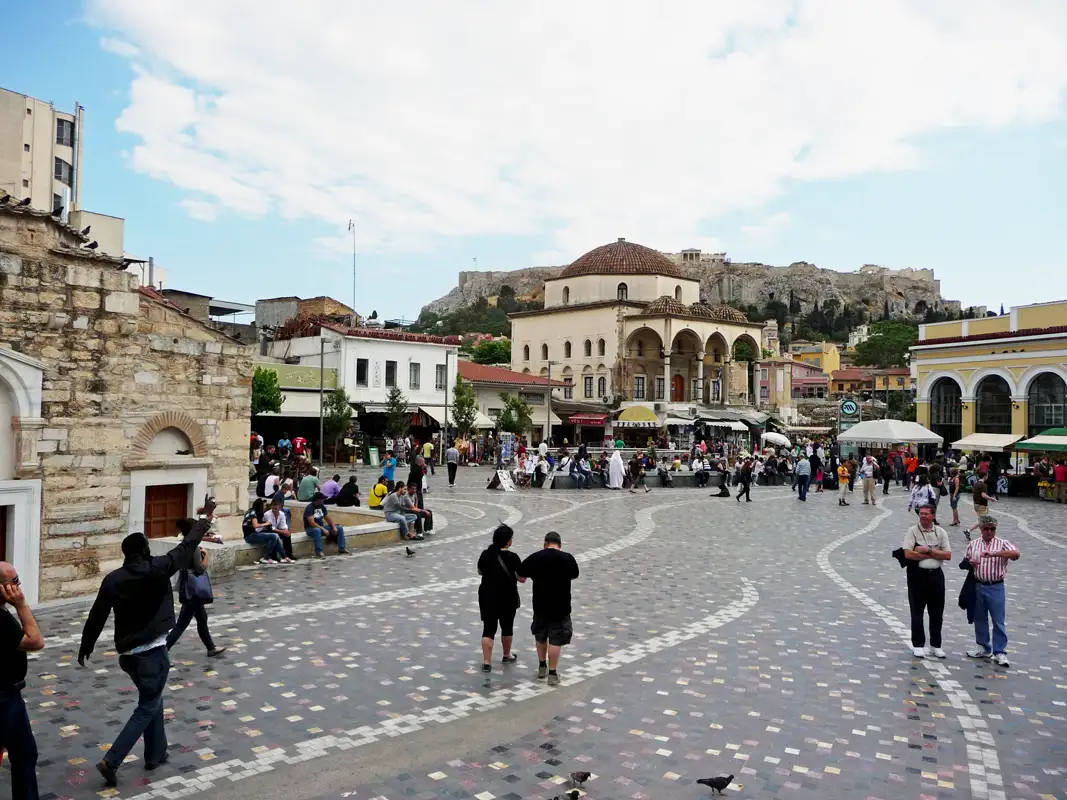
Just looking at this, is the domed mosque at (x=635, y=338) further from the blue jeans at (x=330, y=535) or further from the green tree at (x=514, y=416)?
the blue jeans at (x=330, y=535)

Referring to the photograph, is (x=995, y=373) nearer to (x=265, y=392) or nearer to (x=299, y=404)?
(x=299, y=404)

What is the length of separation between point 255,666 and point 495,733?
2.85 meters

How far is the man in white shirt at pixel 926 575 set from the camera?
8453 millimetres

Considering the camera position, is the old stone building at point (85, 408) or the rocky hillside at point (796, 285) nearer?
the old stone building at point (85, 408)

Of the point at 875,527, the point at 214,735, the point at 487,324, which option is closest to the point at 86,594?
the point at 214,735

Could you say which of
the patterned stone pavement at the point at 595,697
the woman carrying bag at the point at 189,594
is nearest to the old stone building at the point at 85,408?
the patterned stone pavement at the point at 595,697

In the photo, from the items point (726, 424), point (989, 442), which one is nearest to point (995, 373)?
point (989, 442)

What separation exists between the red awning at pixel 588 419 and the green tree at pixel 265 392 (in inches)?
918

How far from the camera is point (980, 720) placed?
6914 mm

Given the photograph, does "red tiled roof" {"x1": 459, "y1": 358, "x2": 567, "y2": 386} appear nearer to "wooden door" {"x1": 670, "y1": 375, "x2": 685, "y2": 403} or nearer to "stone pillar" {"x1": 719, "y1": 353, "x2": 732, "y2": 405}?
"wooden door" {"x1": 670, "y1": 375, "x2": 685, "y2": 403}

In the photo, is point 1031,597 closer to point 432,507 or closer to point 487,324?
point 432,507

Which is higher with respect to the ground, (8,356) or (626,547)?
(8,356)

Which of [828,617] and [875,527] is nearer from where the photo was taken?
[828,617]

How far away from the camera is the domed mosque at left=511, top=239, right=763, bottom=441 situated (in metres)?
58.3
